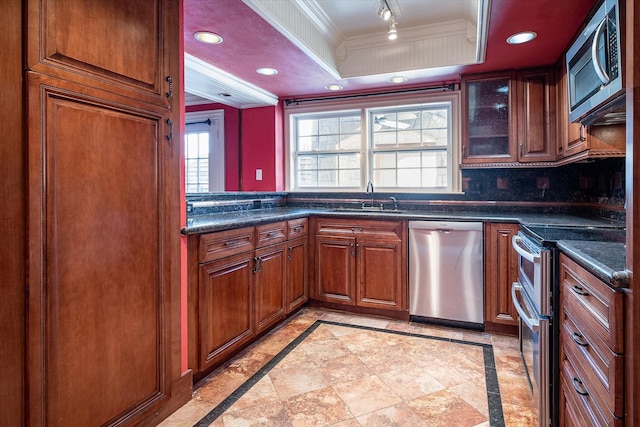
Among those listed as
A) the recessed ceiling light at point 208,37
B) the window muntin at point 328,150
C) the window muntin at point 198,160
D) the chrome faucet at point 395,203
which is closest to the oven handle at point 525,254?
the chrome faucet at point 395,203

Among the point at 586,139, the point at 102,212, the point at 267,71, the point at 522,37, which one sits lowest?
the point at 102,212

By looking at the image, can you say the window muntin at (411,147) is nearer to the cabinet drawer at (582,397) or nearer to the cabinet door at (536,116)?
the cabinet door at (536,116)

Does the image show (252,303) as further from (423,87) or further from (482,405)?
(423,87)

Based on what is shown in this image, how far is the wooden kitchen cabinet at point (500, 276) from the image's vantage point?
8.89ft

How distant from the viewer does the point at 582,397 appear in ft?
3.87

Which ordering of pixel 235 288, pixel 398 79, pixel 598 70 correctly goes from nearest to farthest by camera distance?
pixel 598 70
pixel 235 288
pixel 398 79

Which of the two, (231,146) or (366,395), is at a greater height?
(231,146)

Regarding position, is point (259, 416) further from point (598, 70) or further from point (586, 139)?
point (586, 139)

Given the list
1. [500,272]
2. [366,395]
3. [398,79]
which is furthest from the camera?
[398,79]

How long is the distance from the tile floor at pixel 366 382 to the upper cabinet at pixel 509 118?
1.48 m

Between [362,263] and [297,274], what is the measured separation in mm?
581

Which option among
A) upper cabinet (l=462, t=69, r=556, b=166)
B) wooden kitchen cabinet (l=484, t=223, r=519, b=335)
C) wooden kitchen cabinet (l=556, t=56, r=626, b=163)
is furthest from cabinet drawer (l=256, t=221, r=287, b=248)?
wooden kitchen cabinet (l=556, t=56, r=626, b=163)

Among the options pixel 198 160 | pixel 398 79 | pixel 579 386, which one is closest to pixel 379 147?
pixel 398 79

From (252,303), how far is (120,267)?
1097mm
